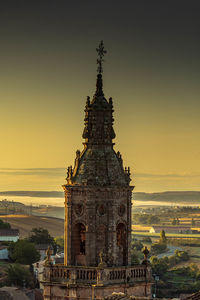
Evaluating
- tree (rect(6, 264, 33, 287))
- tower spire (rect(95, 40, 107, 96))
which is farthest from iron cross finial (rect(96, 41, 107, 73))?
tree (rect(6, 264, 33, 287))

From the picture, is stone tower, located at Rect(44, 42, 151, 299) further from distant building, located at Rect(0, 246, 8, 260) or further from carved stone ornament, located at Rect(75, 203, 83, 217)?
distant building, located at Rect(0, 246, 8, 260)

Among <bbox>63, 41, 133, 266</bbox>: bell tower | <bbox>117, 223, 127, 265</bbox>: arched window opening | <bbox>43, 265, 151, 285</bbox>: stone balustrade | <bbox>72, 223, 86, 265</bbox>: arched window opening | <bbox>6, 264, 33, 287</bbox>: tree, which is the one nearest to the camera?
<bbox>43, 265, 151, 285</bbox>: stone balustrade

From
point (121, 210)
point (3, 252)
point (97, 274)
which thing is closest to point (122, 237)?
point (121, 210)

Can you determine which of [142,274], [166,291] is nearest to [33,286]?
[166,291]

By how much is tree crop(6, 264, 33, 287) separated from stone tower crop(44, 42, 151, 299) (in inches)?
4176

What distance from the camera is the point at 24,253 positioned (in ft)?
607

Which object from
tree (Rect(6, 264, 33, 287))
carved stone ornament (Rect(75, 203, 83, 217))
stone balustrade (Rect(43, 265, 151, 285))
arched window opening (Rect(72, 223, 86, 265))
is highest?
carved stone ornament (Rect(75, 203, 83, 217))

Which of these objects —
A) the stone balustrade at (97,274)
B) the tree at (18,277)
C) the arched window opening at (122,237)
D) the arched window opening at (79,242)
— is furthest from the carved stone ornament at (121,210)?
the tree at (18,277)

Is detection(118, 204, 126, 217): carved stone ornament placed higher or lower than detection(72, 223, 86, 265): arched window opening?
higher

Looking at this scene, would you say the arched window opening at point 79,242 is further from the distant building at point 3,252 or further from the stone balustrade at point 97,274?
the distant building at point 3,252

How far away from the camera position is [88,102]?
6191cm

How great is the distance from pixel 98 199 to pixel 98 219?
111 cm

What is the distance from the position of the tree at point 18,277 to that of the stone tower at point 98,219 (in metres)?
106

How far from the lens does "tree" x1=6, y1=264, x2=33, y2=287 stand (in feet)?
545
